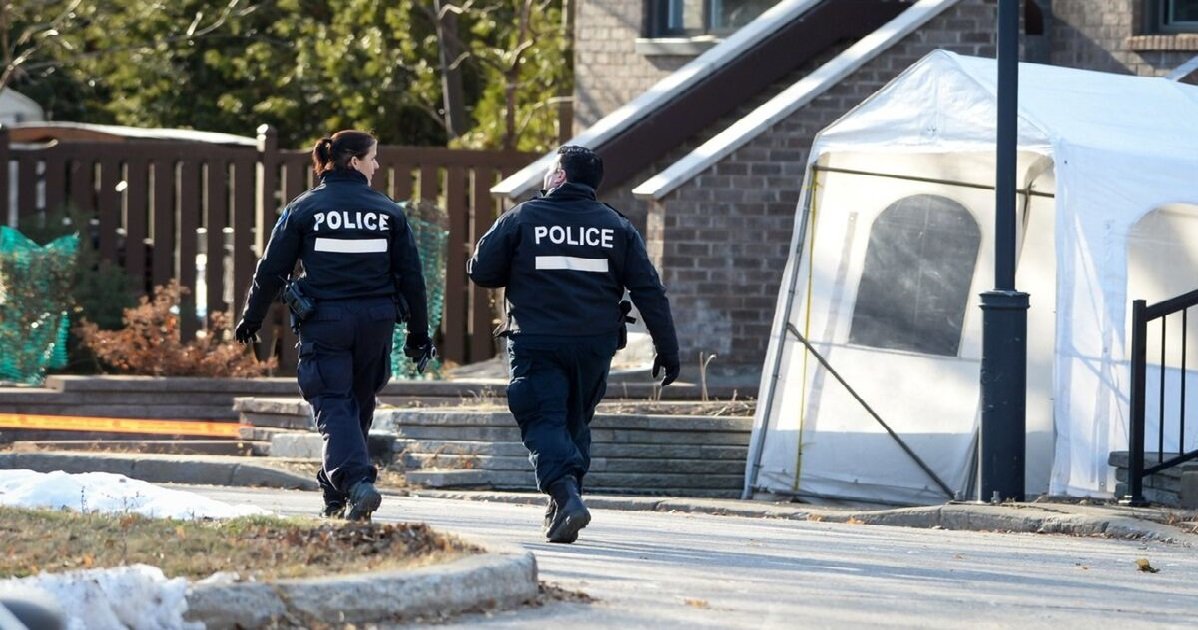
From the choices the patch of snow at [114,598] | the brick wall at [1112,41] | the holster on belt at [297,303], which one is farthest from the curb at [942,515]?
the brick wall at [1112,41]

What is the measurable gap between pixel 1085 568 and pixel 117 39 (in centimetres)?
1994

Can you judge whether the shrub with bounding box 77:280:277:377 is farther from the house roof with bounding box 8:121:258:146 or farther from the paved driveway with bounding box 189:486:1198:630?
the house roof with bounding box 8:121:258:146

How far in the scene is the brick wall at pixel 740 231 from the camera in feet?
47.5

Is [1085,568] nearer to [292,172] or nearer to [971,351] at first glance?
[971,351]

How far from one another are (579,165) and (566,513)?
1.49 m

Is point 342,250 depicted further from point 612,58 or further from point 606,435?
point 612,58

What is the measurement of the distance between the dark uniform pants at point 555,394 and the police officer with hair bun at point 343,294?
1.66 feet

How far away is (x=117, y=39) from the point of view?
25844 millimetres

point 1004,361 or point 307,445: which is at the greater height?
point 1004,361

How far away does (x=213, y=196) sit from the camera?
16.8 m

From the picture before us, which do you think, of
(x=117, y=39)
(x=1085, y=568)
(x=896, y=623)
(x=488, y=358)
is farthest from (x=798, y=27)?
(x=117, y=39)

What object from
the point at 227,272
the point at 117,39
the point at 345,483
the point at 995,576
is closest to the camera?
the point at 995,576

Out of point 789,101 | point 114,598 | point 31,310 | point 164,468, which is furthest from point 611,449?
point 114,598

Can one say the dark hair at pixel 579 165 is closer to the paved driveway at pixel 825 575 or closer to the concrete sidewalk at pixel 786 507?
the paved driveway at pixel 825 575
